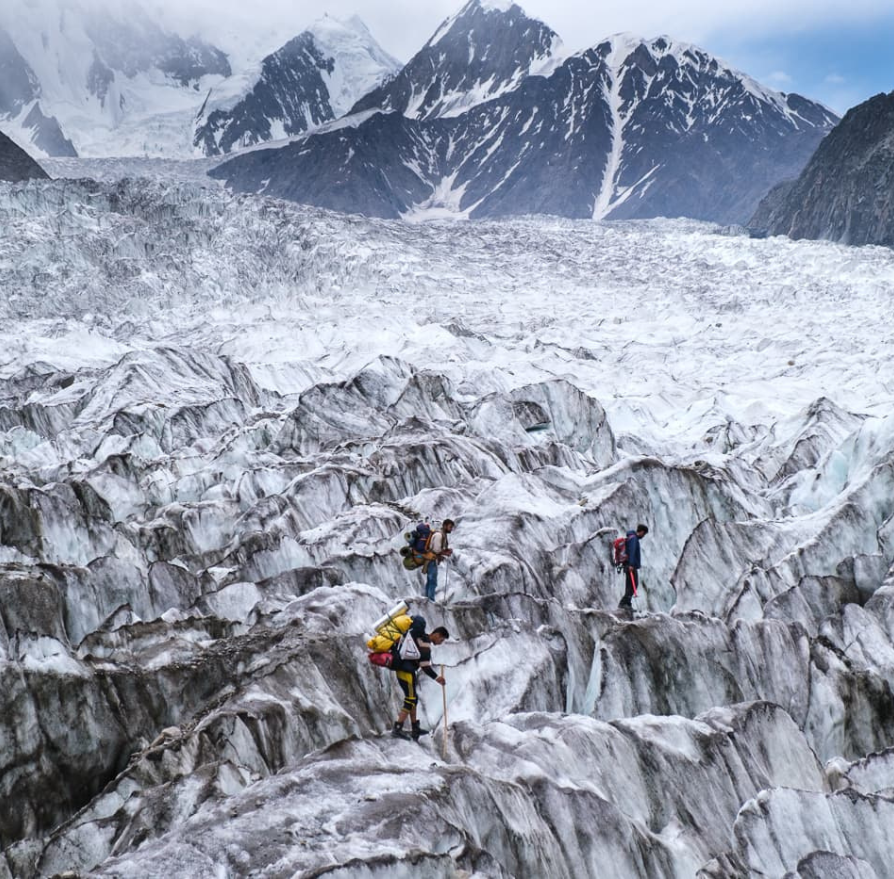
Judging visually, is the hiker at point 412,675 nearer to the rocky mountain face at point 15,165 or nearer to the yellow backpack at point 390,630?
the yellow backpack at point 390,630

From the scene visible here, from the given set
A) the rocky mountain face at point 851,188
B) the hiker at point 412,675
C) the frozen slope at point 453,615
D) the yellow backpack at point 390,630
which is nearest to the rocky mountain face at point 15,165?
the frozen slope at point 453,615

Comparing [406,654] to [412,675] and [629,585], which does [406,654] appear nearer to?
[412,675]

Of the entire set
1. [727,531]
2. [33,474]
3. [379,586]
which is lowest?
[33,474]

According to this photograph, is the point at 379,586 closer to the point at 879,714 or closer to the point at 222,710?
the point at 222,710

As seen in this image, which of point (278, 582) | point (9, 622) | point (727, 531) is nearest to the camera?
point (9, 622)

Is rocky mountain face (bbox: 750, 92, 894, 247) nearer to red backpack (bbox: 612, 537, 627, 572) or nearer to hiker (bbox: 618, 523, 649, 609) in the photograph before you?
hiker (bbox: 618, 523, 649, 609)

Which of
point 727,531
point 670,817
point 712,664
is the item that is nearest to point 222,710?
point 670,817

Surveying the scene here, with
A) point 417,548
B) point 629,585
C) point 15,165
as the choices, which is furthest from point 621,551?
point 15,165
